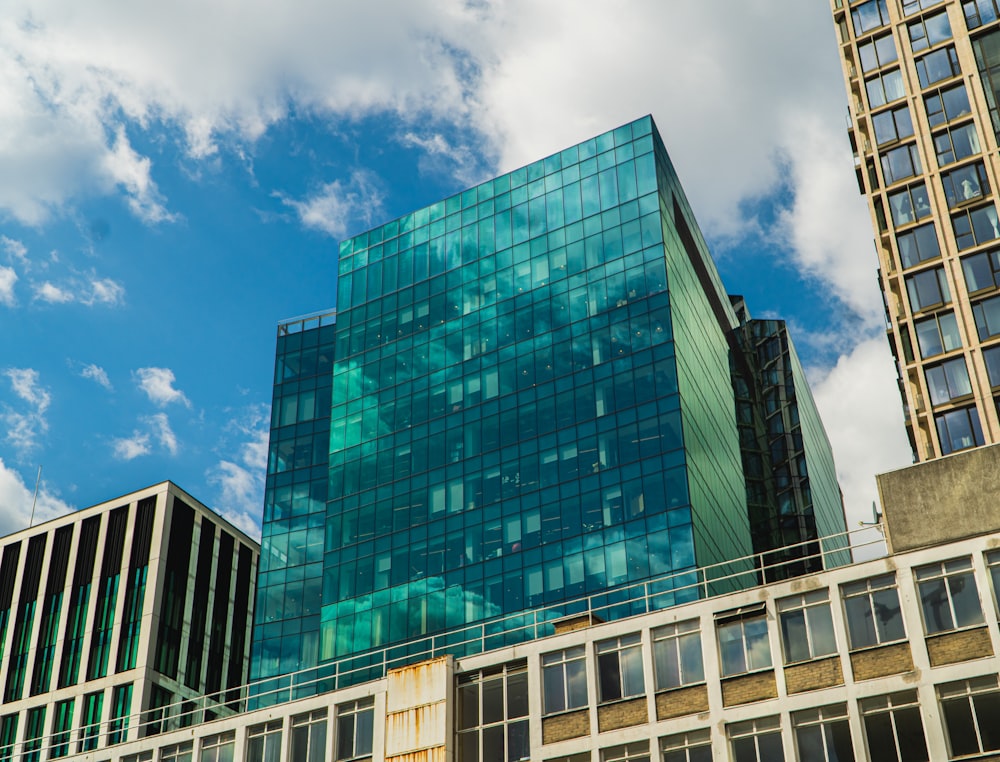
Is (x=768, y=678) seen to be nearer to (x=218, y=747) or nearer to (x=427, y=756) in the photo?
(x=427, y=756)

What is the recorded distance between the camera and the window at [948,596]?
4097 cm

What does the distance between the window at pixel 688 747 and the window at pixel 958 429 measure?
82.6 feet

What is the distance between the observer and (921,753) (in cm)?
3972

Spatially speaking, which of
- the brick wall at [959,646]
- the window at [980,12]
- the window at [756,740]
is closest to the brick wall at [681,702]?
the window at [756,740]

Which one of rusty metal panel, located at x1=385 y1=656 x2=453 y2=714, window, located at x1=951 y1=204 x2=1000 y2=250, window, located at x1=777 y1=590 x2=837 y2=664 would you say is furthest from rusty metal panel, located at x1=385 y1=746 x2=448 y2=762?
window, located at x1=951 y1=204 x2=1000 y2=250

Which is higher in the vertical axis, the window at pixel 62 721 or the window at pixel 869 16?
the window at pixel 869 16

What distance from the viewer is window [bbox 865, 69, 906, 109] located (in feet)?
235

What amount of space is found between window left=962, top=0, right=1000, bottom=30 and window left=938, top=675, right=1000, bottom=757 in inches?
1703

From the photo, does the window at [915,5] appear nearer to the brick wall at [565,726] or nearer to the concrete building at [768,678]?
the concrete building at [768,678]

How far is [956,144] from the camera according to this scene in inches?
2677

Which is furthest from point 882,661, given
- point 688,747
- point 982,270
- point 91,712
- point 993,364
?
point 91,712

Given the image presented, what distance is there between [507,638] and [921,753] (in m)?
40.1

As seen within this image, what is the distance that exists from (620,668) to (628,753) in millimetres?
3249

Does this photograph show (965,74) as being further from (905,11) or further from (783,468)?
(783,468)
